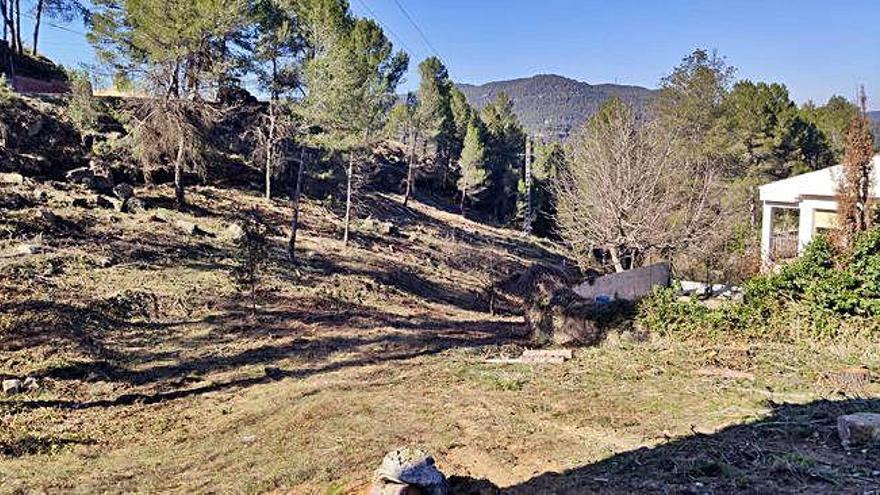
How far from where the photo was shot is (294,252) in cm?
2036

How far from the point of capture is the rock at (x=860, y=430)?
18.6ft

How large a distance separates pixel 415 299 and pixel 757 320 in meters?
10.9

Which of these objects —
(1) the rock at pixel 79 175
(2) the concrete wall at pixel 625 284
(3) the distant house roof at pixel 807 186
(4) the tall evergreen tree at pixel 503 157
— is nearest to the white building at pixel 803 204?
(3) the distant house roof at pixel 807 186

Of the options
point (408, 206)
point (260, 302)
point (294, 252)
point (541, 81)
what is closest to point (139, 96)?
point (294, 252)

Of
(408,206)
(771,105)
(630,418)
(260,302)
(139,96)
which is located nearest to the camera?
(630,418)

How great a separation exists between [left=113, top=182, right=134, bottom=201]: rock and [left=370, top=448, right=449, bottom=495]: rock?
57.9 feet

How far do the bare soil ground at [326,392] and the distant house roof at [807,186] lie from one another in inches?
264

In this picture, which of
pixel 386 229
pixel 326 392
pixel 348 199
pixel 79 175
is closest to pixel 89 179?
pixel 79 175

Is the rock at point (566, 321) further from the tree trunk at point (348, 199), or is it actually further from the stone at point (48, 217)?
the stone at point (48, 217)

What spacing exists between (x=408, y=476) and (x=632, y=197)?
13859 mm

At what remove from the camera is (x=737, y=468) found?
547 cm

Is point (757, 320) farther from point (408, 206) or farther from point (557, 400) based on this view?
point (408, 206)

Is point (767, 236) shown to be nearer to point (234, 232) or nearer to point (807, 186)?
point (807, 186)

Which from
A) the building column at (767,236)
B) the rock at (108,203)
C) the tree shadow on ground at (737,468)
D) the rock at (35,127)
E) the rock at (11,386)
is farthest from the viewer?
the rock at (35,127)
